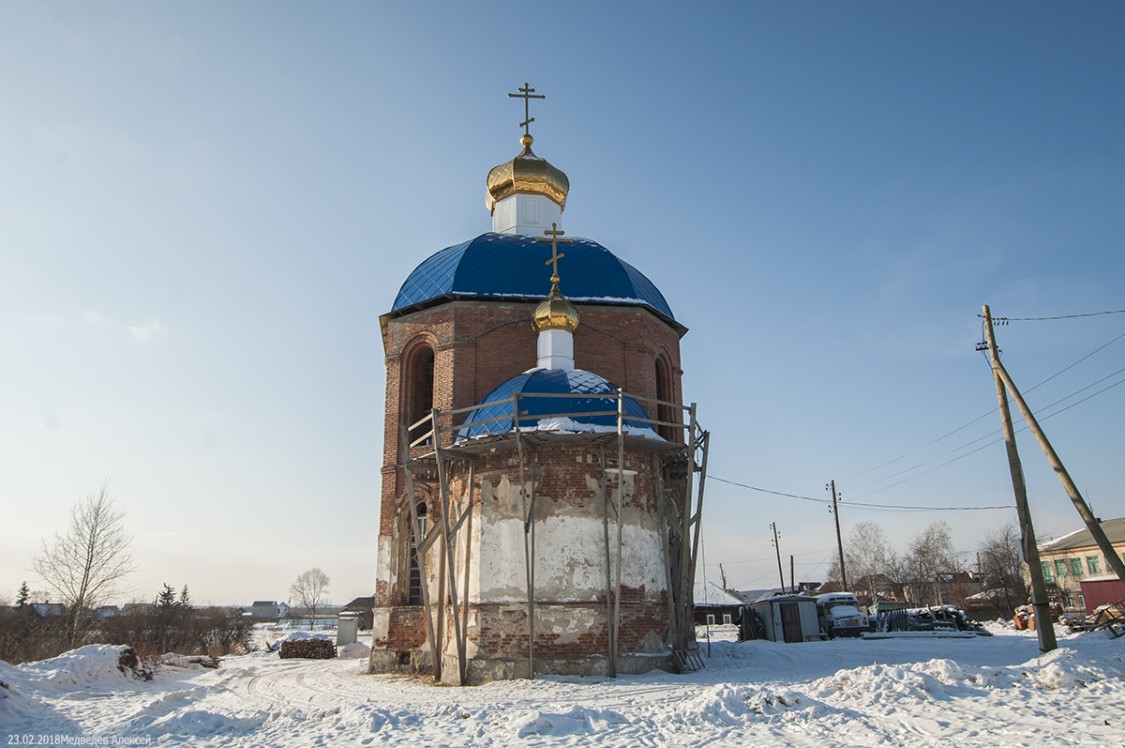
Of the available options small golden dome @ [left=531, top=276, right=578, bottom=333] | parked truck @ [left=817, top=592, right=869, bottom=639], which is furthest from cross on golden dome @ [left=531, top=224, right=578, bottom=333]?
parked truck @ [left=817, top=592, right=869, bottom=639]

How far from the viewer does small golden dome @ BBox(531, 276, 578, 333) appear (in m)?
15.5

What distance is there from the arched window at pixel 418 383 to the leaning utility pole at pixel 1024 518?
1103 cm

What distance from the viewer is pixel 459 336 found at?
54.9ft

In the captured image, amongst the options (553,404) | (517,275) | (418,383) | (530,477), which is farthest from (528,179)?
(530,477)

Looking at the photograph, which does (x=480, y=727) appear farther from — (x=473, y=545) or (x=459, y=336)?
(x=459, y=336)

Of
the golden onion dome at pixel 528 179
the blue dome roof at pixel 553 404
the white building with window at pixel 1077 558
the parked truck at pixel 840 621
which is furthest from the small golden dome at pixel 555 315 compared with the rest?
the white building with window at pixel 1077 558

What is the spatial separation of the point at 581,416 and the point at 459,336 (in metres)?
4.18

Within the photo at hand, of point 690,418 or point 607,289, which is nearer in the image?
point 690,418

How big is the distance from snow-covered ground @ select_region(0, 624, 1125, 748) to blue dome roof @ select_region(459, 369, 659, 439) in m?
4.09

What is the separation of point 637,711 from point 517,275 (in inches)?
415

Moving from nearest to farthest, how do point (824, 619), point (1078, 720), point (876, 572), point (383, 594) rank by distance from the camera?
point (1078, 720) → point (383, 594) → point (824, 619) → point (876, 572)

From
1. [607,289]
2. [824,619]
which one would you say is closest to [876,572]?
[824,619]

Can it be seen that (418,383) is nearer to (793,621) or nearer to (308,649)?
(308,649)

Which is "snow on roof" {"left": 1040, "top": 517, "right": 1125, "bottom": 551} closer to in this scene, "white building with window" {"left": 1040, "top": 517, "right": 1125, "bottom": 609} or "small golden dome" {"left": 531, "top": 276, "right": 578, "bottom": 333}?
"white building with window" {"left": 1040, "top": 517, "right": 1125, "bottom": 609}
